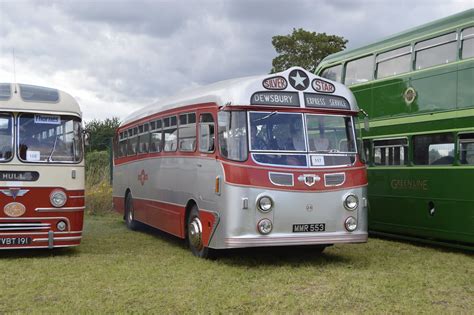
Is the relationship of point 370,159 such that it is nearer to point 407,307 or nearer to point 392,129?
point 392,129

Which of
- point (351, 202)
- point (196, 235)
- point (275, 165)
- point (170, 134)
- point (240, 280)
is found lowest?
point (240, 280)

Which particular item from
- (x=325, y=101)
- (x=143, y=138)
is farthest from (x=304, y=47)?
(x=325, y=101)

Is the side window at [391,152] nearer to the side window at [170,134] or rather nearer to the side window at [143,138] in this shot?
the side window at [170,134]

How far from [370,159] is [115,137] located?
7682 millimetres

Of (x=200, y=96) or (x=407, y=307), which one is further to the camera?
(x=200, y=96)

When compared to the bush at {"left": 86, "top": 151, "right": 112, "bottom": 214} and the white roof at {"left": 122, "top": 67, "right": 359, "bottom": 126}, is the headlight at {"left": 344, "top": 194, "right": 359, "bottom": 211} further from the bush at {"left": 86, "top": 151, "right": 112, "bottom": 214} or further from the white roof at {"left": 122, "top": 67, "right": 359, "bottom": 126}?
the bush at {"left": 86, "top": 151, "right": 112, "bottom": 214}

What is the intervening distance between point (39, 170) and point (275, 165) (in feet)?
13.2

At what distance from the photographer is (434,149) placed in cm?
1209

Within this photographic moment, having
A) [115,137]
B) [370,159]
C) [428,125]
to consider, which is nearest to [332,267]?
[428,125]

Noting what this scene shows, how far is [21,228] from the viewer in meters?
10.5

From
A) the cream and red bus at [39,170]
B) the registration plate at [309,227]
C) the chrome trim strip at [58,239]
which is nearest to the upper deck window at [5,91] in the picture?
the cream and red bus at [39,170]

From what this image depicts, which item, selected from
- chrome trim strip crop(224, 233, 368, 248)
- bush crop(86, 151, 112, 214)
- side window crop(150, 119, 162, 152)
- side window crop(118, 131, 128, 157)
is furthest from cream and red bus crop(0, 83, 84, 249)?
bush crop(86, 151, 112, 214)

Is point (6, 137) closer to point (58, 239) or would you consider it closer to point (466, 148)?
point (58, 239)

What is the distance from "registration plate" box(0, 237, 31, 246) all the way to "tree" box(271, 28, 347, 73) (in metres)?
31.4
